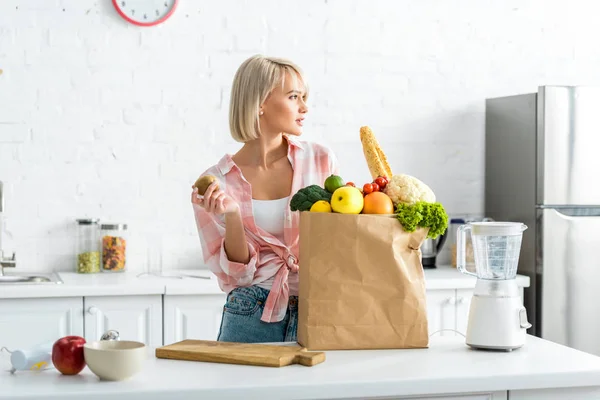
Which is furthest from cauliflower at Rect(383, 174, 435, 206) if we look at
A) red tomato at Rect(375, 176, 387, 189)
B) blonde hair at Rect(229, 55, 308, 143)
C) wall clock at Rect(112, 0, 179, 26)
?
wall clock at Rect(112, 0, 179, 26)

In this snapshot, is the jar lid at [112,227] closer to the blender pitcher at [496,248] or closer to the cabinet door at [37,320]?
the cabinet door at [37,320]

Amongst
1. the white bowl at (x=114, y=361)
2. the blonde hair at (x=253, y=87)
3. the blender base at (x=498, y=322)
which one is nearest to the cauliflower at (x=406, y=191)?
the blender base at (x=498, y=322)

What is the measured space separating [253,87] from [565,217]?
2049 millimetres

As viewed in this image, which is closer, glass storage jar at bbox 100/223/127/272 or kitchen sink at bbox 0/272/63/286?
kitchen sink at bbox 0/272/63/286

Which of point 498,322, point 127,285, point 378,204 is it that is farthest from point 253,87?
point 127,285

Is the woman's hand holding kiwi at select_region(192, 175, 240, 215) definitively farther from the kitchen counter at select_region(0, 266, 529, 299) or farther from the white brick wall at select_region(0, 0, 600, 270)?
the white brick wall at select_region(0, 0, 600, 270)

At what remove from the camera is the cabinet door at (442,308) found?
3.52 metres

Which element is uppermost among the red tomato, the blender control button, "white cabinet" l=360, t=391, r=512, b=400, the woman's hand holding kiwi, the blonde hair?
the blonde hair

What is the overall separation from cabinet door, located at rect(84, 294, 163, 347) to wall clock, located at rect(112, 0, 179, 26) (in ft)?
4.22

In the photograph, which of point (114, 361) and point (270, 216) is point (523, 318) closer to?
point (270, 216)

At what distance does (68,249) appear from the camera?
3.69 metres

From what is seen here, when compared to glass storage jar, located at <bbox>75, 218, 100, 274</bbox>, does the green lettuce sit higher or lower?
higher

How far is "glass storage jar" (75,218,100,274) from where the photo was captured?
3.60 metres

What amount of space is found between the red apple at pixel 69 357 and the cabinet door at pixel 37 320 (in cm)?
158
